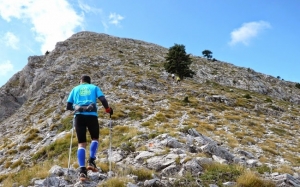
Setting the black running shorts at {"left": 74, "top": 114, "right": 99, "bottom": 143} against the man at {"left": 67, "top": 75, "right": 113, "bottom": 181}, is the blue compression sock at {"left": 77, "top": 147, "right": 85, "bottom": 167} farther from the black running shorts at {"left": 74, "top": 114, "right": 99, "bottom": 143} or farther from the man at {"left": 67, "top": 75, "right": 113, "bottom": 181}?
the black running shorts at {"left": 74, "top": 114, "right": 99, "bottom": 143}

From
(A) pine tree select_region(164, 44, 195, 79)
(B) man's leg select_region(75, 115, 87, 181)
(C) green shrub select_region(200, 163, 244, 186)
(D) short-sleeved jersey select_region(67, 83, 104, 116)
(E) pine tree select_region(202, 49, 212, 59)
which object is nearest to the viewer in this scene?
(B) man's leg select_region(75, 115, 87, 181)

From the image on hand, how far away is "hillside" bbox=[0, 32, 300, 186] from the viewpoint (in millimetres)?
10904

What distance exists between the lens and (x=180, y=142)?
1291cm

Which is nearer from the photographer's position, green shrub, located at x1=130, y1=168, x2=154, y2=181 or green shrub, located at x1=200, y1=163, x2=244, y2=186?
green shrub, located at x1=200, y1=163, x2=244, y2=186

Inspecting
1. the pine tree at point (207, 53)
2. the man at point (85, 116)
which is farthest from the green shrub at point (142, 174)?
the pine tree at point (207, 53)

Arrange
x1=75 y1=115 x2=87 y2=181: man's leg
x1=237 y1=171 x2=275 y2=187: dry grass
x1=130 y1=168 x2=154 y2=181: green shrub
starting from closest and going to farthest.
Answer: x1=237 y1=171 x2=275 y2=187: dry grass < x1=75 y1=115 x2=87 y2=181: man's leg < x1=130 y1=168 x2=154 y2=181: green shrub

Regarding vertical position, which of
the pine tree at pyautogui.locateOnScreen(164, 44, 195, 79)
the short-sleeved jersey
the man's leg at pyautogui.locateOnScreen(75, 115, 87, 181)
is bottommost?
the man's leg at pyautogui.locateOnScreen(75, 115, 87, 181)

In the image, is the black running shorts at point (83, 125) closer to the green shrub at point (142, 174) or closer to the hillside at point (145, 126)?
the hillside at point (145, 126)

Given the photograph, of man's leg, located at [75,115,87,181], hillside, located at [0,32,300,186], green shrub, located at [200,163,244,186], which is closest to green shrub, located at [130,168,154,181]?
hillside, located at [0,32,300,186]

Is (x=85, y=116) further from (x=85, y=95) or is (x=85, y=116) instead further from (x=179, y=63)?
(x=179, y=63)

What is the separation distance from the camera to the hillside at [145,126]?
1090 cm

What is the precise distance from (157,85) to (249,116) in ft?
44.3

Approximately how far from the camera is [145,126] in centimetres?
1873

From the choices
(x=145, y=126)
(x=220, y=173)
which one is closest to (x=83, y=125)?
(x=220, y=173)
